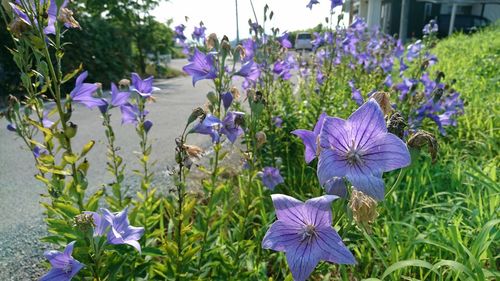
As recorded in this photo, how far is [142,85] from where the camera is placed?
208 centimetres

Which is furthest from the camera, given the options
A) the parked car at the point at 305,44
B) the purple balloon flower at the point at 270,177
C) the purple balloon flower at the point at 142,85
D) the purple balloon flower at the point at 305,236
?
the parked car at the point at 305,44

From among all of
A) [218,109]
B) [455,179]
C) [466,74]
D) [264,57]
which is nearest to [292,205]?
[218,109]

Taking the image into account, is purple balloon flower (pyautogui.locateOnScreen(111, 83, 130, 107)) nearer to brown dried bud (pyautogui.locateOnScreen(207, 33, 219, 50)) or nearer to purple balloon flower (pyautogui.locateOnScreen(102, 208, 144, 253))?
brown dried bud (pyautogui.locateOnScreen(207, 33, 219, 50))

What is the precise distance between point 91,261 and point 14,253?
114cm

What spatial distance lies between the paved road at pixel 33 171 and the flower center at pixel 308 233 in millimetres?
1448

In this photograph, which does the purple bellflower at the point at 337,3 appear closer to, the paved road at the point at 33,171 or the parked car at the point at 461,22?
the paved road at the point at 33,171

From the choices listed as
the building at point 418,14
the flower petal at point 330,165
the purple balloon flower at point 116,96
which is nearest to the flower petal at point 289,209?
the flower petal at point 330,165

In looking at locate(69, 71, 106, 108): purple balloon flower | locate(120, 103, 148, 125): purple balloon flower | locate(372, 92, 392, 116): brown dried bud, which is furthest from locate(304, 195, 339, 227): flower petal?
locate(120, 103, 148, 125): purple balloon flower

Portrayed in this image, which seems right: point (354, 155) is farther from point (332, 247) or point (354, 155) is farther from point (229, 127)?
point (229, 127)

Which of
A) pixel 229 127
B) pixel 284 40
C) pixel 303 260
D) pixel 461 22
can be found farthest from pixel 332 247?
pixel 461 22

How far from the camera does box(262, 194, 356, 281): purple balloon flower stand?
0.96 meters

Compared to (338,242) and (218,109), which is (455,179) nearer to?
(218,109)

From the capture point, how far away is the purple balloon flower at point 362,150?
90 centimetres

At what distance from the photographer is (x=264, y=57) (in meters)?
3.52
